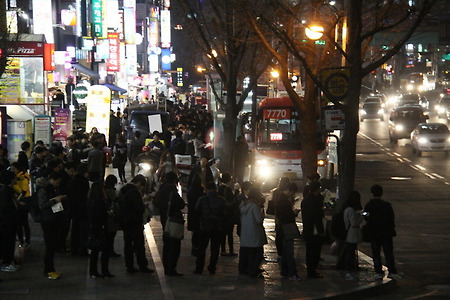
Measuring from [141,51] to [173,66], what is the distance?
28674 millimetres

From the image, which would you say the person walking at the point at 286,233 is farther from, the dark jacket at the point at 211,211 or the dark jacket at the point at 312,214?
the dark jacket at the point at 211,211

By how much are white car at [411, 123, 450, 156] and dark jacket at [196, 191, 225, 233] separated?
28315 millimetres

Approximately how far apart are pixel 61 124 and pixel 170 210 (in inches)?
772

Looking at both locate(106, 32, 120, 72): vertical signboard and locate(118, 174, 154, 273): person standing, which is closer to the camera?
locate(118, 174, 154, 273): person standing

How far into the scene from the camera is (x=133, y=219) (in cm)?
1377

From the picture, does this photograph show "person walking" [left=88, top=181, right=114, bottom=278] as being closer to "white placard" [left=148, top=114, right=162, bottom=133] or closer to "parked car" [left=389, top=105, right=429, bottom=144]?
"white placard" [left=148, top=114, right=162, bottom=133]

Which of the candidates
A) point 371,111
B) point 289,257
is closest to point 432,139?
point 289,257

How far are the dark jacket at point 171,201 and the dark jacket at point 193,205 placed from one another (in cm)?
48

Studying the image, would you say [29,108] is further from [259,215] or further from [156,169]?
[259,215]

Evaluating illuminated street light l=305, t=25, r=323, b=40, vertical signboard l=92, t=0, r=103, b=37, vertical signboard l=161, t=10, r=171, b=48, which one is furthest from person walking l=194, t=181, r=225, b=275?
vertical signboard l=161, t=10, r=171, b=48

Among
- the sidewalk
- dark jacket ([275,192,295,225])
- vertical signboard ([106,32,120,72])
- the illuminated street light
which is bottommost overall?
the sidewalk

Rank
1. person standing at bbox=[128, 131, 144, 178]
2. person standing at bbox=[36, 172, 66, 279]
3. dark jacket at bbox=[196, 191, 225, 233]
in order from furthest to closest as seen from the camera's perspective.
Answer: person standing at bbox=[128, 131, 144, 178]
dark jacket at bbox=[196, 191, 225, 233]
person standing at bbox=[36, 172, 66, 279]

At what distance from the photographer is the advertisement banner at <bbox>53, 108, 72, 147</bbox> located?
32362 mm

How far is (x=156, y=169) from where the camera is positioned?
84.9 feet
